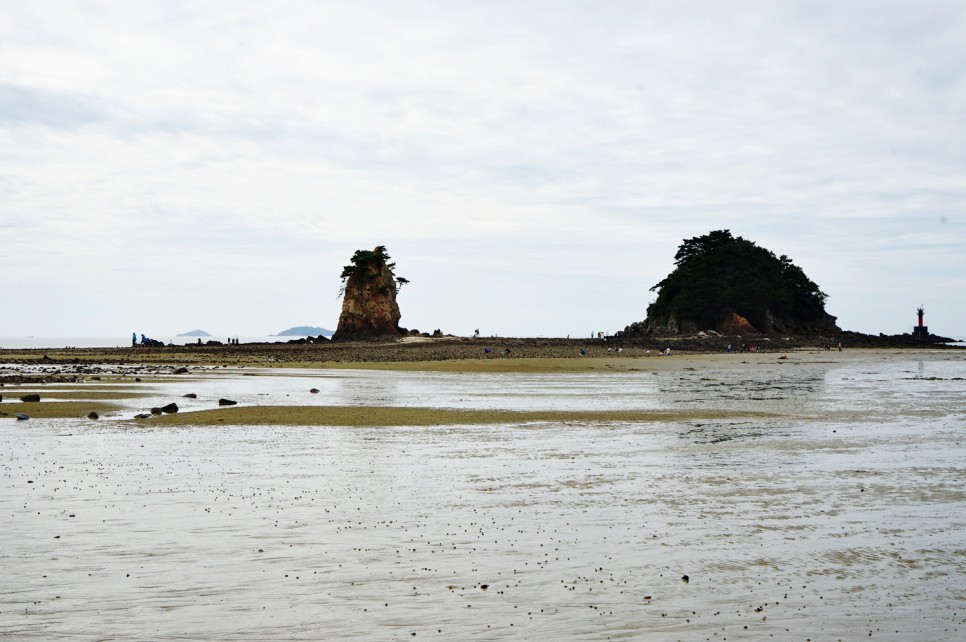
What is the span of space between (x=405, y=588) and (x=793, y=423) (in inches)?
815

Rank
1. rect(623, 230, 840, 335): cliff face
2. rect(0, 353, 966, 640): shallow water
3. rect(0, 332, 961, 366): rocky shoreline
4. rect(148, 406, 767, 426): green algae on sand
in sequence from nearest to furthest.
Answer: rect(0, 353, 966, 640): shallow water, rect(148, 406, 767, 426): green algae on sand, rect(0, 332, 961, 366): rocky shoreline, rect(623, 230, 840, 335): cliff face

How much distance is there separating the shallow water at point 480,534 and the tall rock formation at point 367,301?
76.4m

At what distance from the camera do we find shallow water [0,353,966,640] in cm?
880

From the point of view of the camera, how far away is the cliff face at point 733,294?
4638 inches

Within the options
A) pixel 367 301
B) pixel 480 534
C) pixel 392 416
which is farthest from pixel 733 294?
pixel 480 534

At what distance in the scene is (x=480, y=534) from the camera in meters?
12.2

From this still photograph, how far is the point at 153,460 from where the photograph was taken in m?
18.7

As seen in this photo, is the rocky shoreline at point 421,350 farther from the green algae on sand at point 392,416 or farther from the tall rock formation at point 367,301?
the green algae on sand at point 392,416

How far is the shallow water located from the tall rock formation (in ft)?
251

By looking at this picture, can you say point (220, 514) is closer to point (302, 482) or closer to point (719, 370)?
point (302, 482)

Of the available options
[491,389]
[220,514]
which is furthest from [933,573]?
[491,389]

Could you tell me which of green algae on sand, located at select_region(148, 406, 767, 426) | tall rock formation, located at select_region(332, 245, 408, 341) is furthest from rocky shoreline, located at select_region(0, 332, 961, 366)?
green algae on sand, located at select_region(148, 406, 767, 426)

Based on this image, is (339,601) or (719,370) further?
(719,370)

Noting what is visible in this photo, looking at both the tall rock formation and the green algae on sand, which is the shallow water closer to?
the green algae on sand
